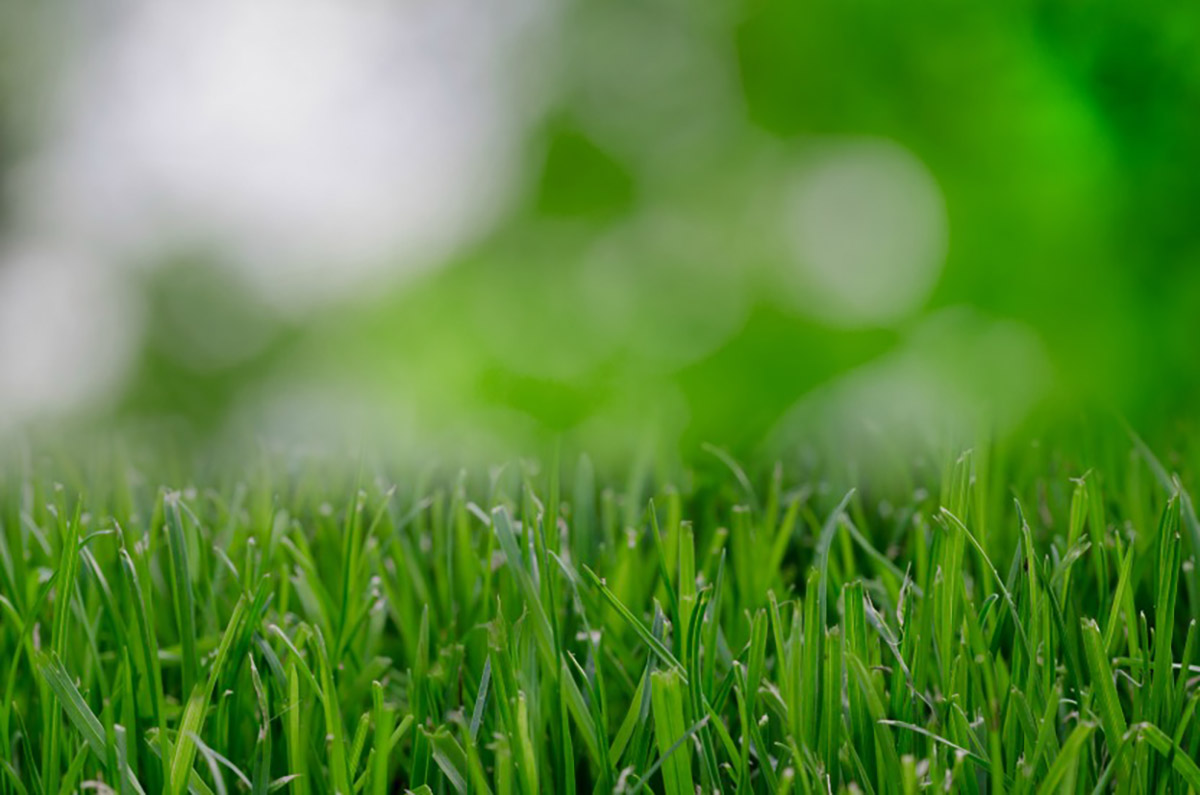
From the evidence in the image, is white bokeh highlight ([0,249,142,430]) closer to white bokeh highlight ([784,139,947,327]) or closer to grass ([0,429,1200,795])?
white bokeh highlight ([784,139,947,327])

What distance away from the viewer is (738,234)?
2.80 metres

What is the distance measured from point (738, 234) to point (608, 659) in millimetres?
2035

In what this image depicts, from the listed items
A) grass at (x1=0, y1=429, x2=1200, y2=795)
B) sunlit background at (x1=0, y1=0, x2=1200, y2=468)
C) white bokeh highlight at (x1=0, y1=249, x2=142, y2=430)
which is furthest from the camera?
white bokeh highlight at (x1=0, y1=249, x2=142, y2=430)

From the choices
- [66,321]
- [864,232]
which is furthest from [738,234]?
[66,321]

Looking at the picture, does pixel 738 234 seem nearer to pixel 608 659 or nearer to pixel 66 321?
pixel 608 659

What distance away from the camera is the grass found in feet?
2.21

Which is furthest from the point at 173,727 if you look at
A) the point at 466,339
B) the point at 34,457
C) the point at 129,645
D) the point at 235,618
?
the point at 466,339

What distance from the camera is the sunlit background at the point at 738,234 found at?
2156 millimetres

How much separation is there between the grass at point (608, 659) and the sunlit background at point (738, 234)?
0.99 ft

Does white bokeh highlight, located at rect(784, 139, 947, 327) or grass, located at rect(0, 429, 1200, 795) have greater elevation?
white bokeh highlight, located at rect(784, 139, 947, 327)

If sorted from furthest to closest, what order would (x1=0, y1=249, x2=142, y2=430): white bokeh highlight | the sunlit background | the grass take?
(x1=0, y1=249, x2=142, y2=430): white bokeh highlight
the sunlit background
the grass

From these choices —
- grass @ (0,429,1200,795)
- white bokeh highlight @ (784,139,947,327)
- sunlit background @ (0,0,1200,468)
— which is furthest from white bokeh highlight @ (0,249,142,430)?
grass @ (0,429,1200,795)

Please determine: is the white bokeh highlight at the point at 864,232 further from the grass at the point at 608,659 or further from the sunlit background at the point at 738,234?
the grass at the point at 608,659

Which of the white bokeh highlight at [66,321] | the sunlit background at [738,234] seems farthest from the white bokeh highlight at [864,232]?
the white bokeh highlight at [66,321]
